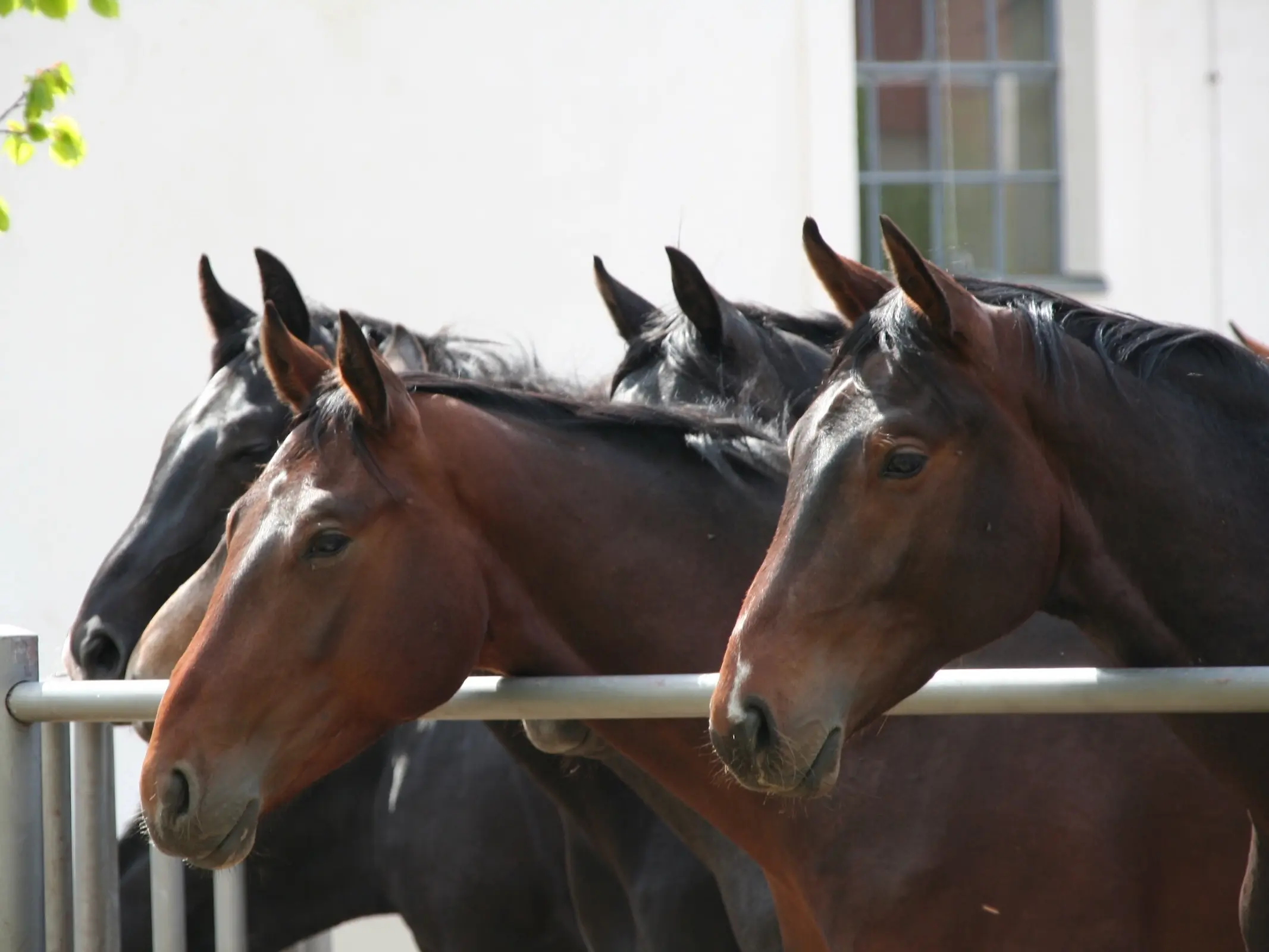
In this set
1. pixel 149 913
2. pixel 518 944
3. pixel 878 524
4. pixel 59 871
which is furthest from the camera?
pixel 149 913

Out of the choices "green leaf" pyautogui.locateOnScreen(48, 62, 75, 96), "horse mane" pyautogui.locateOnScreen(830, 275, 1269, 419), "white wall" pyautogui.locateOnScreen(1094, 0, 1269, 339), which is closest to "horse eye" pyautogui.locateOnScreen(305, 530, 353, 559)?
"horse mane" pyautogui.locateOnScreen(830, 275, 1269, 419)

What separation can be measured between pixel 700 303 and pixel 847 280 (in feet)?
2.85

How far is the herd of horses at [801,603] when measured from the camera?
1.79 m

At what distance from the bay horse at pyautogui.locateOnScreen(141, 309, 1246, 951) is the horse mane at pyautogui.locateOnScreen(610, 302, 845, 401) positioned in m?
0.47

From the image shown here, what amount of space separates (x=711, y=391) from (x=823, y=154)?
12.0 feet

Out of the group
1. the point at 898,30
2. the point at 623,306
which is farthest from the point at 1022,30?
the point at 623,306

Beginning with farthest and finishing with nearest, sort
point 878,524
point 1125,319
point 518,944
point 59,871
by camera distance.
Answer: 1. point 518,944
2. point 59,871
3. point 1125,319
4. point 878,524

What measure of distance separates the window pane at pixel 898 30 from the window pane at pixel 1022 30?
1.22ft

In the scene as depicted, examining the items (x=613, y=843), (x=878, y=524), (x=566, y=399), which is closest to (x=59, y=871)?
(x=613, y=843)

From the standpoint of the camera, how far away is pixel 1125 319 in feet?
6.36

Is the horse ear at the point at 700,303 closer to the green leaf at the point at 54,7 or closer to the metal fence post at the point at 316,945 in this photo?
the green leaf at the point at 54,7

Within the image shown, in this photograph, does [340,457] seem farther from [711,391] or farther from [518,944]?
[518,944]

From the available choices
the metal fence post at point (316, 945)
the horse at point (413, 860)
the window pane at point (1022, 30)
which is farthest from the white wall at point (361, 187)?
the horse at point (413, 860)

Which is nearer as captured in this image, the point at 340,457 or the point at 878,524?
the point at 878,524
